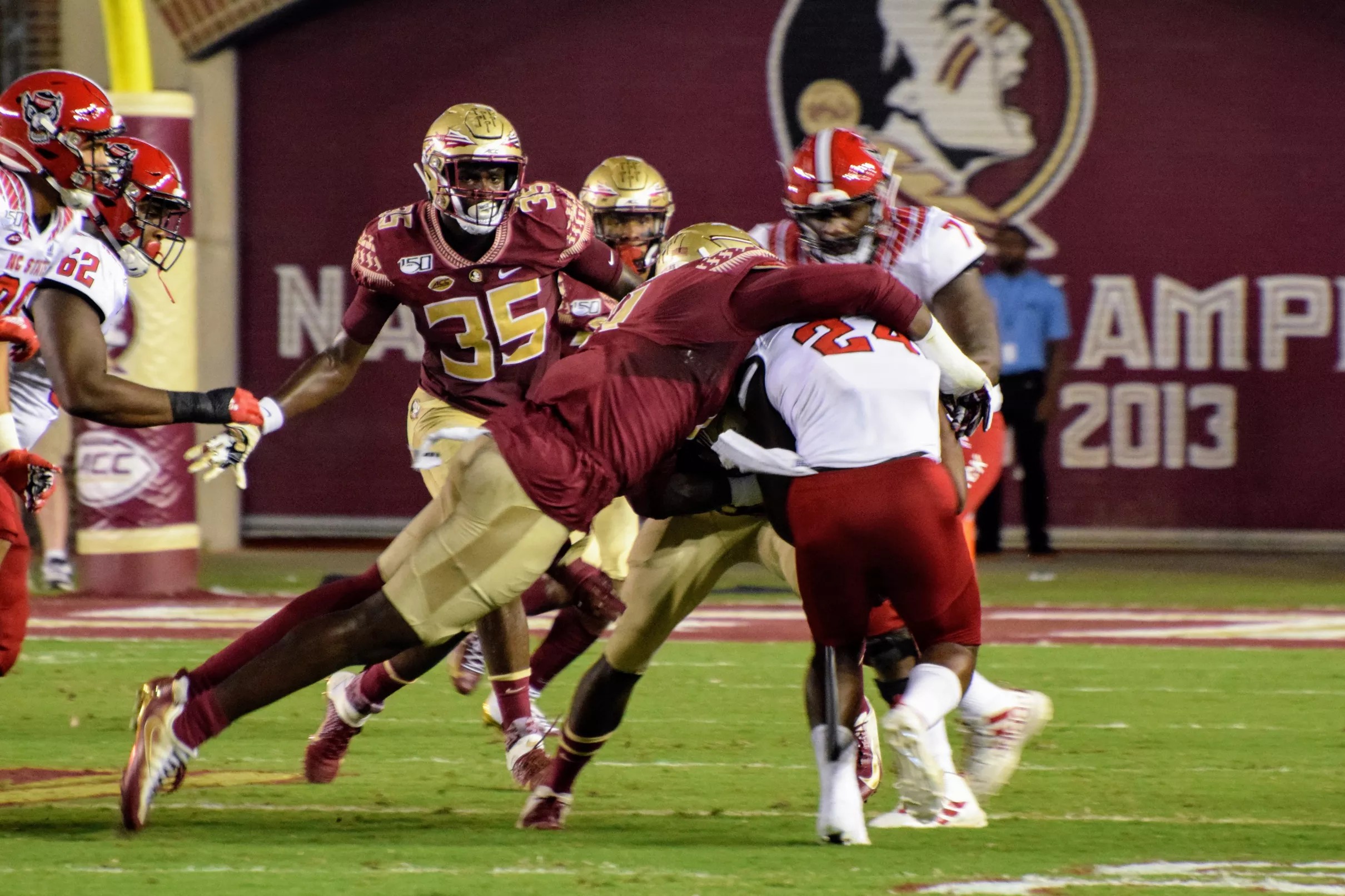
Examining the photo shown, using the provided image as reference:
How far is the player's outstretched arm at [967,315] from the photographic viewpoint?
535 cm

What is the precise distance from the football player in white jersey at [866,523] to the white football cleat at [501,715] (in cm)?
119

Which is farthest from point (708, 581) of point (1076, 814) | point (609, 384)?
point (1076, 814)

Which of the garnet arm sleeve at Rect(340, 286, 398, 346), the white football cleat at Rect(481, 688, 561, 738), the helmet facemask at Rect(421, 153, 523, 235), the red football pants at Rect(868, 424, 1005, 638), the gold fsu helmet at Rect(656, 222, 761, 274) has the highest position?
the helmet facemask at Rect(421, 153, 523, 235)

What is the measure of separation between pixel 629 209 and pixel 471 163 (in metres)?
1.39

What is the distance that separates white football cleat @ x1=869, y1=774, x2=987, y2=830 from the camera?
176 inches

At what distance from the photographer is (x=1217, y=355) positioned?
11820 millimetres

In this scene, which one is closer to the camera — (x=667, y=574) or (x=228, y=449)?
(x=667, y=574)

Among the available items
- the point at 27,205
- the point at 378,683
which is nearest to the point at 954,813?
the point at 378,683

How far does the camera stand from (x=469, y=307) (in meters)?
5.82

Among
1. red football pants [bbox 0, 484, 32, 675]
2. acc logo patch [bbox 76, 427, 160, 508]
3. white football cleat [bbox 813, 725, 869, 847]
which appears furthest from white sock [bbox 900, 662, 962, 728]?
acc logo patch [bbox 76, 427, 160, 508]

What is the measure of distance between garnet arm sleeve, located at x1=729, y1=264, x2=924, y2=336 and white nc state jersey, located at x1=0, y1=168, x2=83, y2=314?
68.1 inches

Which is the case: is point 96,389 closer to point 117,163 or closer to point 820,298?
point 117,163

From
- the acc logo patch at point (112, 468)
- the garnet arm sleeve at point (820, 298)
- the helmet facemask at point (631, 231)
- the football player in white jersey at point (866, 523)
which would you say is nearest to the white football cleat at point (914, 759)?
the football player in white jersey at point (866, 523)

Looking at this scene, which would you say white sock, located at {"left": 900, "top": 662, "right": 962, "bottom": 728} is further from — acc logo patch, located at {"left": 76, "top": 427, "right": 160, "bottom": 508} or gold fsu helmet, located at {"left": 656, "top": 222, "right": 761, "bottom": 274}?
acc logo patch, located at {"left": 76, "top": 427, "right": 160, "bottom": 508}
